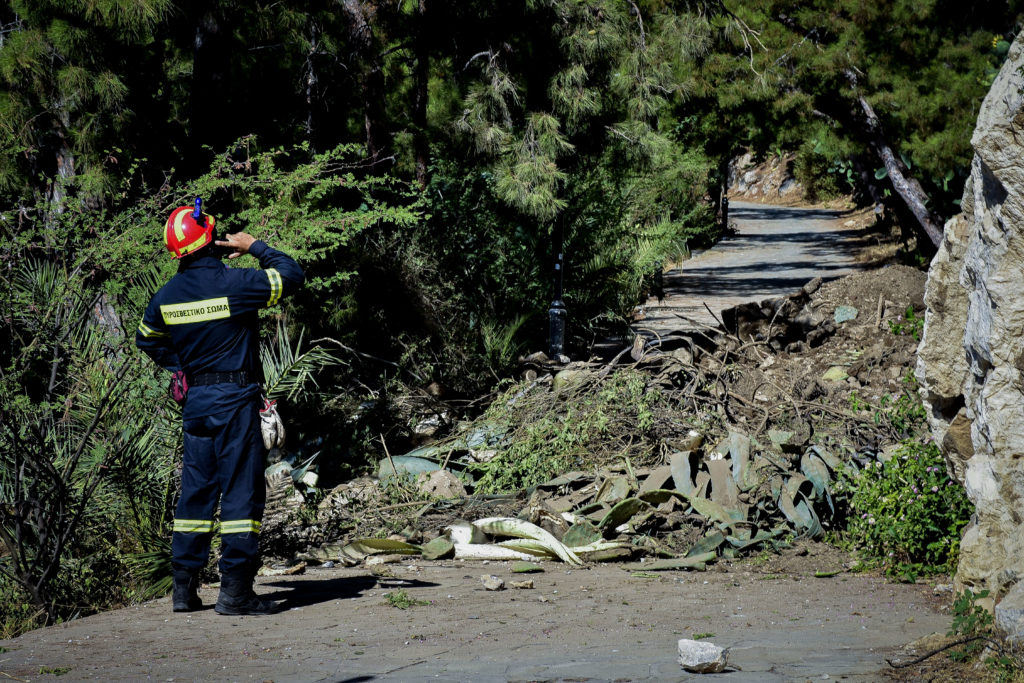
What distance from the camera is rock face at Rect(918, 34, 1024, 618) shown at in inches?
169

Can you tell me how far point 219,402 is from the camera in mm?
5047

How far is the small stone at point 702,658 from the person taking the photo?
371 cm

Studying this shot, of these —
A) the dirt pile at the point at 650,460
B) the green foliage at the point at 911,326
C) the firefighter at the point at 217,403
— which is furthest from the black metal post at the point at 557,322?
the firefighter at the point at 217,403

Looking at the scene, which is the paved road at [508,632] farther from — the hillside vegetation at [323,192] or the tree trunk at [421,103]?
the tree trunk at [421,103]

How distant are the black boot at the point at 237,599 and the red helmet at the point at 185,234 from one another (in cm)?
159

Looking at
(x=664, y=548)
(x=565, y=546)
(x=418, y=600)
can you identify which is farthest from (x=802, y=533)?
(x=418, y=600)

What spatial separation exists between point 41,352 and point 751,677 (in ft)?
14.4

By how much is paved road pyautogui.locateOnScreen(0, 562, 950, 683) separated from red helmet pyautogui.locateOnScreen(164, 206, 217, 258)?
177 cm

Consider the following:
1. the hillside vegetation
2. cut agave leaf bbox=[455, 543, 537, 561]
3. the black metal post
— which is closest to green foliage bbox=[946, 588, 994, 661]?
cut agave leaf bbox=[455, 543, 537, 561]

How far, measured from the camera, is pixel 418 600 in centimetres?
527

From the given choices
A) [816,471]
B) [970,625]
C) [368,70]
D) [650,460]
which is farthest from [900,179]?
[970,625]

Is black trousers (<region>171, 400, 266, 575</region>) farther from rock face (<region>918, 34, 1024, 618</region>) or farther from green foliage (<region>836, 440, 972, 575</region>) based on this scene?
green foliage (<region>836, 440, 972, 575</region>)

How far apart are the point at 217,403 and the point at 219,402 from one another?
0.03 feet

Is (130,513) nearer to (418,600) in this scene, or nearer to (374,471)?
(418,600)
